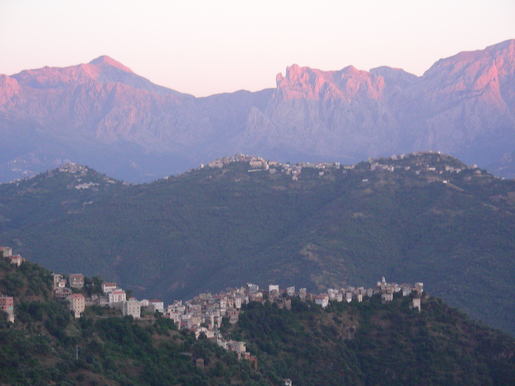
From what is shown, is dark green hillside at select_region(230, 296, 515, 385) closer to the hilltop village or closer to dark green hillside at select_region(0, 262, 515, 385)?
dark green hillside at select_region(0, 262, 515, 385)

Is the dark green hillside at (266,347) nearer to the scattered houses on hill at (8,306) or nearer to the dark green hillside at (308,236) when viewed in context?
the scattered houses on hill at (8,306)

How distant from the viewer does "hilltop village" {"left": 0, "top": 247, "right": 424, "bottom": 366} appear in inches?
3346

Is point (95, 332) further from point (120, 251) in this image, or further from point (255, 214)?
point (255, 214)

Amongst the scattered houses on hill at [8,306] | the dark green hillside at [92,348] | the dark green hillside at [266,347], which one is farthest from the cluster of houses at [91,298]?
the scattered houses on hill at [8,306]

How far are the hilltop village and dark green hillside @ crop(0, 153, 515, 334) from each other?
29.8 meters

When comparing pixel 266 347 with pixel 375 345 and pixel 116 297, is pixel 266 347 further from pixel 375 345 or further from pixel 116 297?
→ pixel 116 297

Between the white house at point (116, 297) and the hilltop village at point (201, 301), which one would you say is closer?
the hilltop village at point (201, 301)

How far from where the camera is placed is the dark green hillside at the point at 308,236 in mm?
153750

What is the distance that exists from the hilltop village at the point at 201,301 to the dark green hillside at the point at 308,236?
2983 centimetres

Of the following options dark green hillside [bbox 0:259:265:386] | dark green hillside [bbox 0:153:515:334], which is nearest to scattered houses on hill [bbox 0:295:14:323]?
dark green hillside [bbox 0:259:265:386]

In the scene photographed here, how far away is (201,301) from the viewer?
11256 cm

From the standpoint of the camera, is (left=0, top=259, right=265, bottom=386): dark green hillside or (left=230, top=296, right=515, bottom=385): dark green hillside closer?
(left=0, top=259, right=265, bottom=386): dark green hillside

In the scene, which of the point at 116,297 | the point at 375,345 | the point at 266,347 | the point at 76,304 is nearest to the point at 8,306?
the point at 76,304

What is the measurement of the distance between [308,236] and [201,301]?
60.0m
